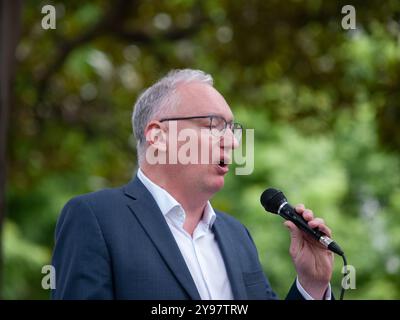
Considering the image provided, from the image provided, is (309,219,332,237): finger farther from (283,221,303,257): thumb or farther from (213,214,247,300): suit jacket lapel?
(213,214,247,300): suit jacket lapel

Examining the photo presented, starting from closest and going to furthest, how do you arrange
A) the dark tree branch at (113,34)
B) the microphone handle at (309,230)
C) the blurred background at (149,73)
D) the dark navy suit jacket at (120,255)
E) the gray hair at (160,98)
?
the dark navy suit jacket at (120,255) → the microphone handle at (309,230) → the gray hair at (160,98) → the blurred background at (149,73) → the dark tree branch at (113,34)

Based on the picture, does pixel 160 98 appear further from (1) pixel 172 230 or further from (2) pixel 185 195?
(1) pixel 172 230

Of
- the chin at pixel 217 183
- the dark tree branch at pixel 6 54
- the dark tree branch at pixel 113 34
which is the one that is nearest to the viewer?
the chin at pixel 217 183

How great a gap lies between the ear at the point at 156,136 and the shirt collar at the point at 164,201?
0.40 ft

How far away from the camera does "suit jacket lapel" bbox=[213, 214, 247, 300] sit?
281 cm

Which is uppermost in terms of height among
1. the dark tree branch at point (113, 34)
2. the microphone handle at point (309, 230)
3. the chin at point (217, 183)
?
the dark tree branch at point (113, 34)

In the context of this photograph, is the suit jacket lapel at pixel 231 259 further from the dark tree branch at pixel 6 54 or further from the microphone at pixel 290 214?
the dark tree branch at pixel 6 54

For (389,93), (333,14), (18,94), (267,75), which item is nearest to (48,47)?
(18,94)

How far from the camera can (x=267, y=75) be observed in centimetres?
902

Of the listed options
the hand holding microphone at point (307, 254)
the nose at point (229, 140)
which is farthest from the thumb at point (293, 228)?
the nose at point (229, 140)

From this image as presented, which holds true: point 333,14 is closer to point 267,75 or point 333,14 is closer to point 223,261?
point 267,75

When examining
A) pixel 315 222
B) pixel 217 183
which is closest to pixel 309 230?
pixel 315 222

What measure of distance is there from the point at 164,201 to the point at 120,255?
1.05 ft

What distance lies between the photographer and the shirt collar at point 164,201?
2877 mm
